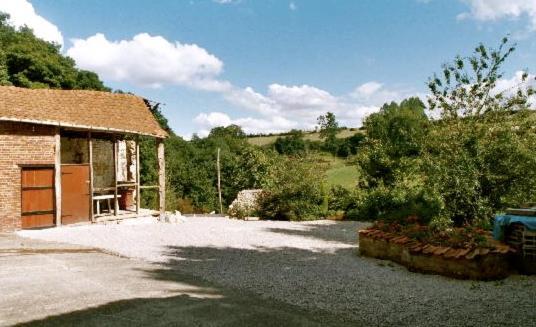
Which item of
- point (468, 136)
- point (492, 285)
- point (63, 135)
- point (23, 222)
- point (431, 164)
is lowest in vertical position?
point (492, 285)

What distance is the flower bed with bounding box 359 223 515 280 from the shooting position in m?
7.09

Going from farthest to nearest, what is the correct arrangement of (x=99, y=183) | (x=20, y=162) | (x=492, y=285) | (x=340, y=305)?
(x=99, y=183) < (x=20, y=162) < (x=492, y=285) < (x=340, y=305)

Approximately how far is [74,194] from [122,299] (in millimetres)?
10827

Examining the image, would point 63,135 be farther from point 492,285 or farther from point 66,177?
point 492,285

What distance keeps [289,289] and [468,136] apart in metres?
7.53

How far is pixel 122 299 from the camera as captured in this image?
5.78m

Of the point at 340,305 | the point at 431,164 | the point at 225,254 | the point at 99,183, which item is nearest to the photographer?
the point at 340,305

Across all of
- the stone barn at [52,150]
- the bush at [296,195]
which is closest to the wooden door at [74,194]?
the stone barn at [52,150]

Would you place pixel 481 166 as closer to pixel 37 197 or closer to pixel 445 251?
pixel 445 251

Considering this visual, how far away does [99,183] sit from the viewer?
19.4 m

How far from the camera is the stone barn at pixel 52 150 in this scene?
44.6 ft

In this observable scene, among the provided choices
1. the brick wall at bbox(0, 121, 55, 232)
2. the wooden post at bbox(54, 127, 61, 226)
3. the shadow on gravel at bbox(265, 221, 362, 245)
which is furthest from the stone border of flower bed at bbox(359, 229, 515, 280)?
the brick wall at bbox(0, 121, 55, 232)

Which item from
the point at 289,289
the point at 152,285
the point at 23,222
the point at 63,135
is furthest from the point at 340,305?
the point at 63,135

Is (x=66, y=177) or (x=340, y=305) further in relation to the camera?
(x=66, y=177)
